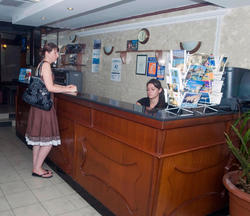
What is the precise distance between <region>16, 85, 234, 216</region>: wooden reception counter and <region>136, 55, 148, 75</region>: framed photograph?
233 centimetres

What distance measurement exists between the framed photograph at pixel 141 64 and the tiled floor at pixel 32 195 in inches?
100

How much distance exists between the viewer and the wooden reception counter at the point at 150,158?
5.89ft

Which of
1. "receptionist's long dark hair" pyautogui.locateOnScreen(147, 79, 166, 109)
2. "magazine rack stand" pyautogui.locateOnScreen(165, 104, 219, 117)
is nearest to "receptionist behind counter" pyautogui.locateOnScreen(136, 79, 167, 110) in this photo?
"receptionist's long dark hair" pyautogui.locateOnScreen(147, 79, 166, 109)

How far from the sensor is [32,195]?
2760 mm

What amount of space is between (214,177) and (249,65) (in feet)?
5.67

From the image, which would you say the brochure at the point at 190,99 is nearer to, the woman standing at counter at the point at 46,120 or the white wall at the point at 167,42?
the woman standing at counter at the point at 46,120

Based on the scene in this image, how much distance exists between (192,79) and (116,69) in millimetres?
3683

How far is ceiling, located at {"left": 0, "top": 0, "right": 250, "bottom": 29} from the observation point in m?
3.81

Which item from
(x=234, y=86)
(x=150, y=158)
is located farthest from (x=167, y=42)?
(x=150, y=158)

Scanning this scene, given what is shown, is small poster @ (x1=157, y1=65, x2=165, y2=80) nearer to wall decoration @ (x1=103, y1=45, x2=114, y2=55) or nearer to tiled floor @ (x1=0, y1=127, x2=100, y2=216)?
wall decoration @ (x1=103, y1=45, x2=114, y2=55)

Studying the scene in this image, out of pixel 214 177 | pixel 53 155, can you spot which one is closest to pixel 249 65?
pixel 214 177

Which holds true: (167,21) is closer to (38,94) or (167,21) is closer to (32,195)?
(38,94)

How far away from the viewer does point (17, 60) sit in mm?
10656

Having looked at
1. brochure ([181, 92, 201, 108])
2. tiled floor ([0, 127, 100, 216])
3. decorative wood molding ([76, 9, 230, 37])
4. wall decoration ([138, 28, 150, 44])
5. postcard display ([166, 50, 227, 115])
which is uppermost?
decorative wood molding ([76, 9, 230, 37])
